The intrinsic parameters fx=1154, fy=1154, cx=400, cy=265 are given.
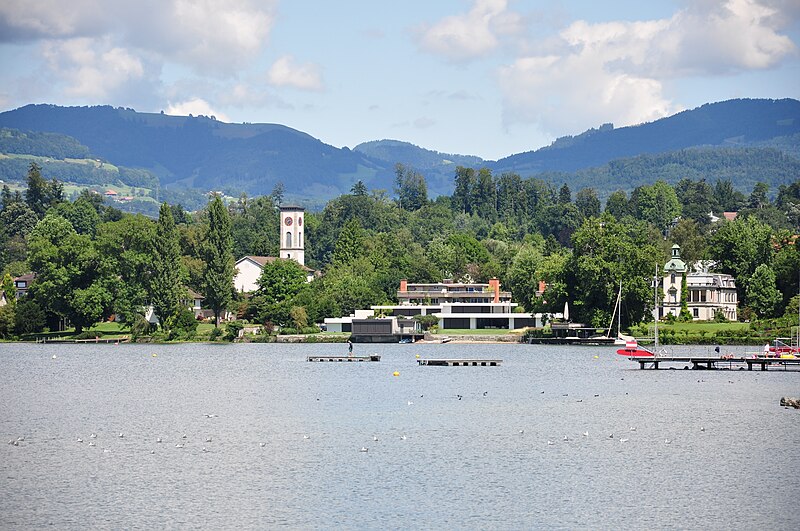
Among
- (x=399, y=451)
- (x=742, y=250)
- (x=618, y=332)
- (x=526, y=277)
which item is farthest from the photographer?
(x=742, y=250)

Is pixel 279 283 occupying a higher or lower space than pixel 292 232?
lower

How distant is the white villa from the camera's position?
144125 mm

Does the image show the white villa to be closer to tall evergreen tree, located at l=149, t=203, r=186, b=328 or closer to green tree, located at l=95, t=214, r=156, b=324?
tall evergreen tree, located at l=149, t=203, r=186, b=328

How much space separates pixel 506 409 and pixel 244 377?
26.3 metres

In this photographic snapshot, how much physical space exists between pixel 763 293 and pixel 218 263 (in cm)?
6350

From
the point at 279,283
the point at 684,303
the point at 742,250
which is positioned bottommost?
the point at 684,303

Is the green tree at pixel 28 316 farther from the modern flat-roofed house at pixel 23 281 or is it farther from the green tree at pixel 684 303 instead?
the green tree at pixel 684 303

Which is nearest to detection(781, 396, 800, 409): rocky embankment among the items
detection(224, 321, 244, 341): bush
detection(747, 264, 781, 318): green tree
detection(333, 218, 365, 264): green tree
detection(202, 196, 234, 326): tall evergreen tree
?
detection(224, 321, 244, 341): bush

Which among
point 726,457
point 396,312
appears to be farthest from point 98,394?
point 396,312

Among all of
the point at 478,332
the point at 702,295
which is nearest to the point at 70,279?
the point at 478,332

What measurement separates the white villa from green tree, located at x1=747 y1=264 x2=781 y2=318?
484 cm

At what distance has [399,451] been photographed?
47.7 metres

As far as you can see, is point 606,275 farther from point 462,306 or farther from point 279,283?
point 279,283

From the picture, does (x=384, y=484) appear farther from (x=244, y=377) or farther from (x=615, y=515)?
(x=244, y=377)
